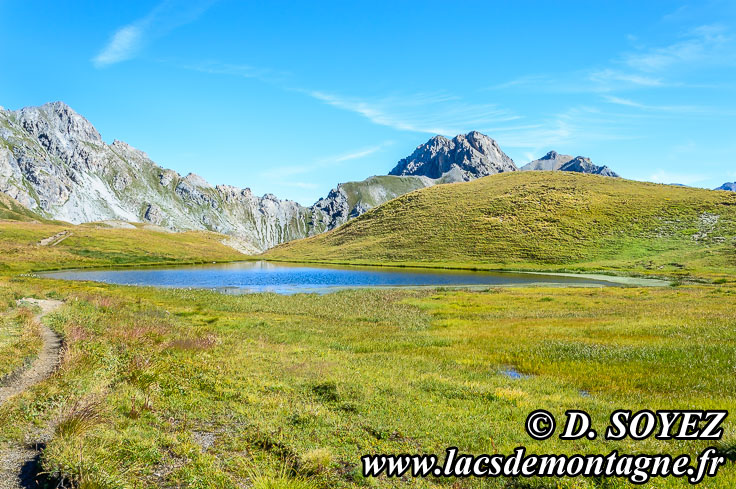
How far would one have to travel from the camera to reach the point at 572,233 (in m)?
146

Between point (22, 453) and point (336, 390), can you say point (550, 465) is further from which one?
point (22, 453)

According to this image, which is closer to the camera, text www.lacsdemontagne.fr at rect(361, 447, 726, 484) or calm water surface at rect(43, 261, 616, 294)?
text www.lacsdemontagne.fr at rect(361, 447, 726, 484)

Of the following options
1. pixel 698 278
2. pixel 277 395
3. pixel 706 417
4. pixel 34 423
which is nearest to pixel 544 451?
pixel 706 417

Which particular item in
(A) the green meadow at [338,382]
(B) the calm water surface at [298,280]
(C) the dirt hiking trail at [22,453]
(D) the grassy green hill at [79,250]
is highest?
(D) the grassy green hill at [79,250]

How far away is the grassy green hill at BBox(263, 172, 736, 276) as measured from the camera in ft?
389

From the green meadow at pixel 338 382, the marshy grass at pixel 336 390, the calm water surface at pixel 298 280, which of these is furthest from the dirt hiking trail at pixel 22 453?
the calm water surface at pixel 298 280

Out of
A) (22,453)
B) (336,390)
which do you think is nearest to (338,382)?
(336,390)

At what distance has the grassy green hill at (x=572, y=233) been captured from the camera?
11862 cm

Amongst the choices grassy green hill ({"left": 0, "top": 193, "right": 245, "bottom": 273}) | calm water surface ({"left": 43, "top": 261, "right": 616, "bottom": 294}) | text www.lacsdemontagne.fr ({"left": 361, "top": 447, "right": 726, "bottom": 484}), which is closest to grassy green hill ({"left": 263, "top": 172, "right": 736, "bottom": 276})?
calm water surface ({"left": 43, "top": 261, "right": 616, "bottom": 294})

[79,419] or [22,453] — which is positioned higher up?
[79,419]

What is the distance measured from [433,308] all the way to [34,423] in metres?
40.5

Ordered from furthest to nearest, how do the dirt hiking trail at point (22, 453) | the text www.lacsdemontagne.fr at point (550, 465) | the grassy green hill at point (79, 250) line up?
the grassy green hill at point (79, 250) < the text www.lacsdemontagne.fr at point (550, 465) < the dirt hiking trail at point (22, 453)

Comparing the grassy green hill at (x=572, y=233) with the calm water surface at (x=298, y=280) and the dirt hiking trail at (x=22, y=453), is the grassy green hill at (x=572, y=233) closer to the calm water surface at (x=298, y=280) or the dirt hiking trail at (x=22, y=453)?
the calm water surface at (x=298, y=280)

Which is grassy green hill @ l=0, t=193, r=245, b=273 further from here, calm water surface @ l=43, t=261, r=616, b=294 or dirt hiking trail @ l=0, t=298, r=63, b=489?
dirt hiking trail @ l=0, t=298, r=63, b=489
